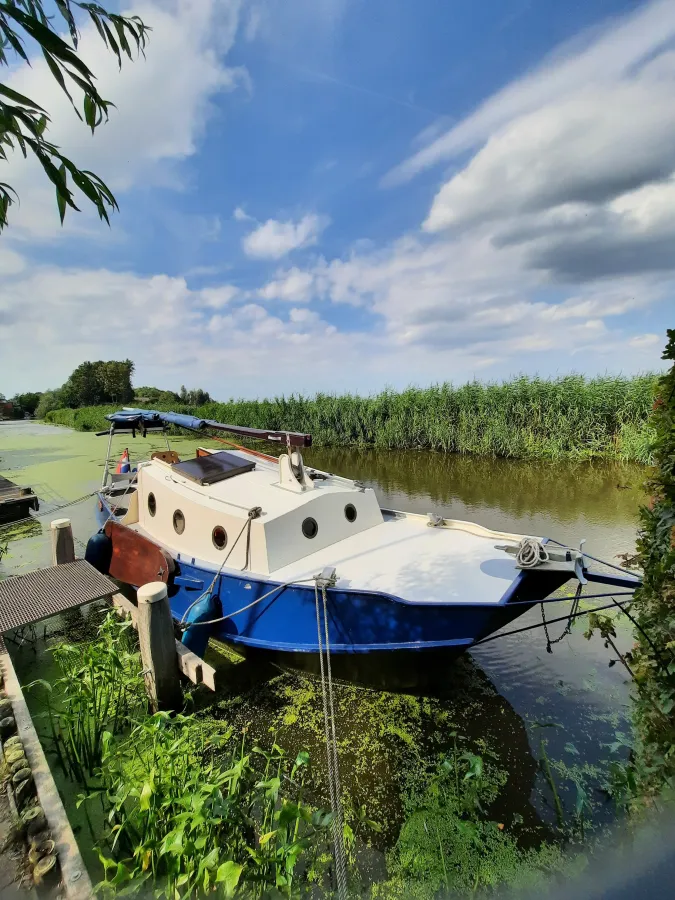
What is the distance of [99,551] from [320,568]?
165 inches

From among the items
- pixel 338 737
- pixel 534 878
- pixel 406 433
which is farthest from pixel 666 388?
pixel 406 433

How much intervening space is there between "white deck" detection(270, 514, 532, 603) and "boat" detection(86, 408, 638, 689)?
19 mm

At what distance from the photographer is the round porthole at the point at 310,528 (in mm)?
5168

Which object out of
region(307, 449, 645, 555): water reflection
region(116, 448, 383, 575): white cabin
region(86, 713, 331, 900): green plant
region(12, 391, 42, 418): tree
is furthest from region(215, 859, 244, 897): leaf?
region(12, 391, 42, 418): tree

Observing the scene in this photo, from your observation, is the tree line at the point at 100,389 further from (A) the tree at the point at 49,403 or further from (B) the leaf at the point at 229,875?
(B) the leaf at the point at 229,875

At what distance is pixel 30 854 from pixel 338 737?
8.10 ft

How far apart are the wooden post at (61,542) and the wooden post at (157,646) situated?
3571 mm

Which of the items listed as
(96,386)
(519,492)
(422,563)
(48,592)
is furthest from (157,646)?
(96,386)

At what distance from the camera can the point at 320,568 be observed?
4812 millimetres

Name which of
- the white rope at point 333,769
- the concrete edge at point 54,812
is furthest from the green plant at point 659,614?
the concrete edge at point 54,812

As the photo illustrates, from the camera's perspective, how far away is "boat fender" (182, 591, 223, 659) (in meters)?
4.88

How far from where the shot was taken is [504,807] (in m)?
3.37

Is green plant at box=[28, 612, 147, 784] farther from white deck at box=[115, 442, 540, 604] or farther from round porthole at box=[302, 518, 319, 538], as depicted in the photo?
round porthole at box=[302, 518, 319, 538]

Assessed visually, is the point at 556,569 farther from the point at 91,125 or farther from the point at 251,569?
the point at 91,125
